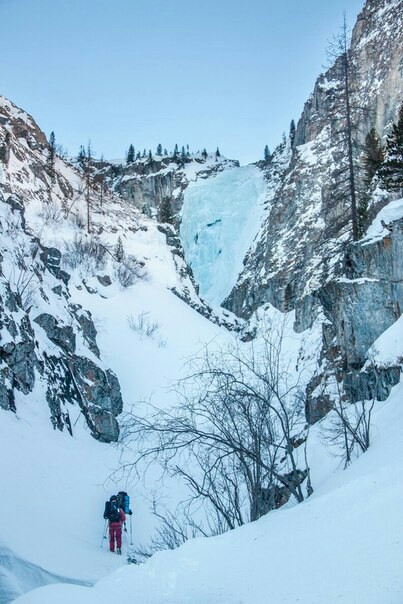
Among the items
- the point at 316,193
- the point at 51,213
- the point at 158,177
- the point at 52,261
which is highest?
the point at 158,177

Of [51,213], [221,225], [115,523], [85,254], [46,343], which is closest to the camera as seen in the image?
[115,523]

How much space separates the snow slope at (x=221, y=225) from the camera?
189 ft

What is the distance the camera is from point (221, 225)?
61156 millimetres

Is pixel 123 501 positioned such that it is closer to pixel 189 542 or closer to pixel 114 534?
pixel 114 534

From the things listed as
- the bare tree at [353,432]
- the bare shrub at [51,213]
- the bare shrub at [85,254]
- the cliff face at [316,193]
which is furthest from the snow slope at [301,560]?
the bare shrub at [51,213]

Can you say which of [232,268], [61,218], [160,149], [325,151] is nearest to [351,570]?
[61,218]

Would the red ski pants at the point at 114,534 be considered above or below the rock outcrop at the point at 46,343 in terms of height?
below

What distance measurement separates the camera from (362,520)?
165 inches

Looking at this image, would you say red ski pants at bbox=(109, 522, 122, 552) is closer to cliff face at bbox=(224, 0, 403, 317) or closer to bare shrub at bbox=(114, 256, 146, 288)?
bare shrub at bbox=(114, 256, 146, 288)

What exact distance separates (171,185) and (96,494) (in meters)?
63.1

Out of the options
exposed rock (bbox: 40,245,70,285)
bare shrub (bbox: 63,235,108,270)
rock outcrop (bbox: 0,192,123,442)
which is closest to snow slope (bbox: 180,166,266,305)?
bare shrub (bbox: 63,235,108,270)

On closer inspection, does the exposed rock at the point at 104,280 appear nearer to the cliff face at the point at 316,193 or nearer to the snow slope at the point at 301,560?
the cliff face at the point at 316,193

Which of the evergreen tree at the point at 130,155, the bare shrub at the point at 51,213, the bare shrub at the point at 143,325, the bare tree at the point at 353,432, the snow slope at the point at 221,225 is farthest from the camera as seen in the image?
the evergreen tree at the point at 130,155

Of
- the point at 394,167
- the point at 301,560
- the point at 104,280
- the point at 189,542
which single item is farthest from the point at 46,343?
the point at 301,560
